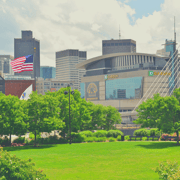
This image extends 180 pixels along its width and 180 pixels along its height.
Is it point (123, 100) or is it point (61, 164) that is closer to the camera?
point (61, 164)

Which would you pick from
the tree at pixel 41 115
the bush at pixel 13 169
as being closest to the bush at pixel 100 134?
the tree at pixel 41 115

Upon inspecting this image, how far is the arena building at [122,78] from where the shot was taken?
132 meters

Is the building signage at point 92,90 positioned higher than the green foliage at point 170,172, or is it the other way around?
the building signage at point 92,90

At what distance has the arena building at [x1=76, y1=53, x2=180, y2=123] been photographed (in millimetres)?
132375

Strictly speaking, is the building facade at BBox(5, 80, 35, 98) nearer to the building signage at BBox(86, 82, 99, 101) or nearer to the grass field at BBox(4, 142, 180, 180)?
the building signage at BBox(86, 82, 99, 101)

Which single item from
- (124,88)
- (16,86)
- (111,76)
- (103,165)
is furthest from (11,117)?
(16,86)

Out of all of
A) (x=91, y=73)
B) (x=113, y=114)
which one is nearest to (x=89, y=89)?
(x=91, y=73)

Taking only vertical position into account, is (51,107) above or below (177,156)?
above

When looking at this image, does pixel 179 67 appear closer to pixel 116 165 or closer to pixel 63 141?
pixel 63 141

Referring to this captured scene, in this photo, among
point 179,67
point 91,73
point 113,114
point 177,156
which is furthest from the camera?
point 91,73

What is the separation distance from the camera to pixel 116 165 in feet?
88.6

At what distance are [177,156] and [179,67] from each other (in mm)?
106613

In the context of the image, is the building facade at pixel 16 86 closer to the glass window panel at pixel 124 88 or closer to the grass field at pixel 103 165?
the glass window panel at pixel 124 88

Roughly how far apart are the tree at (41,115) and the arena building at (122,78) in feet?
252
